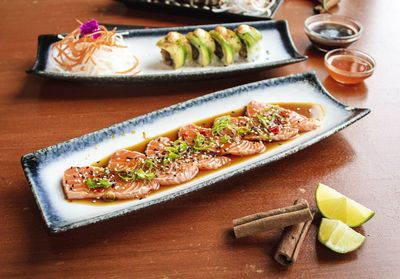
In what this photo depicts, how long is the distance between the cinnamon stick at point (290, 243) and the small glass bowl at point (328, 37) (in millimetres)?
1410

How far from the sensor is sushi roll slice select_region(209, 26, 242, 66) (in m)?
2.50

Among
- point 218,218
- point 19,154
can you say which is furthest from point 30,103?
point 218,218

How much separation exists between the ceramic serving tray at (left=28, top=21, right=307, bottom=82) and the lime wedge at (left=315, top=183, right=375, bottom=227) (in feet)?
3.20

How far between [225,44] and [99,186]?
1.15 metres

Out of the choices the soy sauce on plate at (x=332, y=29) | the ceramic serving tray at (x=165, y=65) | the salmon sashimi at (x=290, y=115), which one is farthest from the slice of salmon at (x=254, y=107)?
the soy sauce on plate at (x=332, y=29)

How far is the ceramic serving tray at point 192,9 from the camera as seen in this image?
299cm

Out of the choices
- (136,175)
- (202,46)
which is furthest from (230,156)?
(202,46)

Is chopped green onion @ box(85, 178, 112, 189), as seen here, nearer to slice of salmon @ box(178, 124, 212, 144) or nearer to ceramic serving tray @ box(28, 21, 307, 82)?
slice of salmon @ box(178, 124, 212, 144)

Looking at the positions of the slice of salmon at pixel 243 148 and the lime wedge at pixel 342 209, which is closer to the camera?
the lime wedge at pixel 342 209

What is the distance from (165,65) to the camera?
2584 mm

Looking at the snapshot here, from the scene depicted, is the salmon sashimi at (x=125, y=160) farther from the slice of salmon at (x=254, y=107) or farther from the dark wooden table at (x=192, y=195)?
the slice of salmon at (x=254, y=107)

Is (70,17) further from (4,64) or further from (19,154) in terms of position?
(19,154)

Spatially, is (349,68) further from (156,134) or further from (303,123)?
(156,134)

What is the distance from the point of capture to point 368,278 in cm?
152
